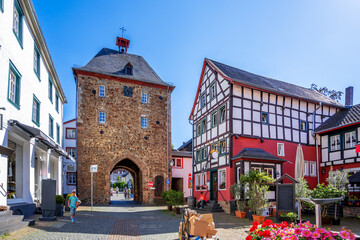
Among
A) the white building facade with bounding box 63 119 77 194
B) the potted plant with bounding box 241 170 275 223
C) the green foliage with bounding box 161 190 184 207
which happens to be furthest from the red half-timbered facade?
the white building facade with bounding box 63 119 77 194

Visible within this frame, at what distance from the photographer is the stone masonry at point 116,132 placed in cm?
2541

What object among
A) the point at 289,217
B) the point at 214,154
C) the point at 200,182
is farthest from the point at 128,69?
the point at 289,217

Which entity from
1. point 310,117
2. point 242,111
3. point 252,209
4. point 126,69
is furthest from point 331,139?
point 126,69

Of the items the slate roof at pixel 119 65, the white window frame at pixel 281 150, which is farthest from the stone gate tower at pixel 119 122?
the white window frame at pixel 281 150

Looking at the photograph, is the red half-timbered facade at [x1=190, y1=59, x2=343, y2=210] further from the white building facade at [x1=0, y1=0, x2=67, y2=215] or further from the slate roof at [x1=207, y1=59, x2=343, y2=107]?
the white building facade at [x1=0, y1=0, x2=67, y2=215]

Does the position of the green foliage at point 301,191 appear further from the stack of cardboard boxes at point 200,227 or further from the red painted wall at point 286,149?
the stack of cardboard boxes at point 200,227

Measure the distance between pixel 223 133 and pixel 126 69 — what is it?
41.4 feet

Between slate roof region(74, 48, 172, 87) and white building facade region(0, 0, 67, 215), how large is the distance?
897cm

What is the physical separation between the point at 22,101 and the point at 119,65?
16.7 meters

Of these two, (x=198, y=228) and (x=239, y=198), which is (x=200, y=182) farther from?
(x=198, y=228)

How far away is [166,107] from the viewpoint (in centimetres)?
2903

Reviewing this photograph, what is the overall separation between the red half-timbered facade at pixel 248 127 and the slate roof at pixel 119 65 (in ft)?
23.7

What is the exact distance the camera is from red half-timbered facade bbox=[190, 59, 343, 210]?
61.1 ft

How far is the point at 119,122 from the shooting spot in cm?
2684
